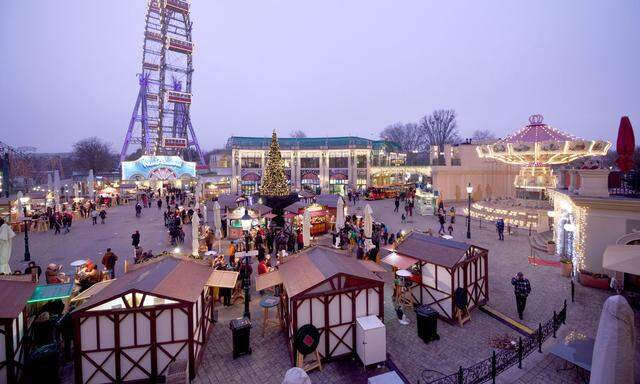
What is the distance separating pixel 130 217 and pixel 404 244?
28886 millimetres

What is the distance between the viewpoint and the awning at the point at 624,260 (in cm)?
807

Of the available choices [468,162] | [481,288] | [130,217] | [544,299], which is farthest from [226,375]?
[468,162]

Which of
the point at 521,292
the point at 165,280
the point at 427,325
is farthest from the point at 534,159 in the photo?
the point at 165,280

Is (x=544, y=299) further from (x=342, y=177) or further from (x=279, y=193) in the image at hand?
(x=342, y=177)

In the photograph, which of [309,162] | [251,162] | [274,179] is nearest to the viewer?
[274,179]

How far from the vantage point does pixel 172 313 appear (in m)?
7.52

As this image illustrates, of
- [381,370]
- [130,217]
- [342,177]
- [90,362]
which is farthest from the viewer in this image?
[342,177]

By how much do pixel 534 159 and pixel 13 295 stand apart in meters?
30.9

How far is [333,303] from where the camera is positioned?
829 cm

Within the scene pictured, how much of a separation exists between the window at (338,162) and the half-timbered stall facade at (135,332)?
154 feet

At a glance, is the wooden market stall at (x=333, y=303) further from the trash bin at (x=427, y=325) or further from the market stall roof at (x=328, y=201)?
the market stall roof at (x=328, y=201)

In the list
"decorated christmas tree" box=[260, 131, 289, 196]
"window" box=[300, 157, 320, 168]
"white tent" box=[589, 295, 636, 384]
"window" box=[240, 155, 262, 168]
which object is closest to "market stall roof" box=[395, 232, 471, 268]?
"white tent" box=[589, 295, 636, 384]

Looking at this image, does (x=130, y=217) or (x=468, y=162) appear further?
(x=468, y=162)

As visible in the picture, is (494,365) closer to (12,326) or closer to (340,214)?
(12,326)
